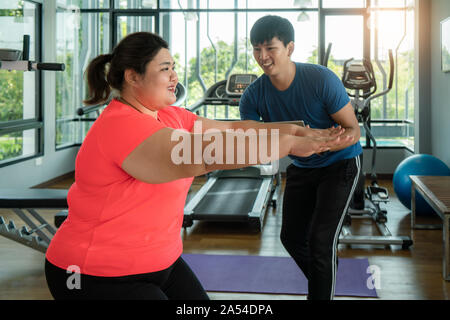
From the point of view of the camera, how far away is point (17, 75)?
5.66 meters

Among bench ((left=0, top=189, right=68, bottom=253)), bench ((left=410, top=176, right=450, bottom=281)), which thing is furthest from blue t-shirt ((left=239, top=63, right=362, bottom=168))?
bench ((left=0, top=189, right=68, bottom=253))

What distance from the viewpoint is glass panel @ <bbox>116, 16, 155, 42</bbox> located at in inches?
285

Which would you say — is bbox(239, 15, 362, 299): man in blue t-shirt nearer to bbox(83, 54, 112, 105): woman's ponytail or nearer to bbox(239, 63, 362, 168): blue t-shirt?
bbox(239, 63, 362, 168): blue t-shirt

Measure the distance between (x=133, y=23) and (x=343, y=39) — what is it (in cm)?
287

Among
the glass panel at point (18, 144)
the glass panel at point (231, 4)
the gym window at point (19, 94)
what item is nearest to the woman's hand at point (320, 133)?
the gym window at point (19, 94)

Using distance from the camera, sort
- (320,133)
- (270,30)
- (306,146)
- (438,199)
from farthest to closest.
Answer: (438,199)
(270,30)
(320,133)
(306,146)

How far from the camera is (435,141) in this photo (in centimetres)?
551

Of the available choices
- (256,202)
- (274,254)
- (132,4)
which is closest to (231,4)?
(132,4)

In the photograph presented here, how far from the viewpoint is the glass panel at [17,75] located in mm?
5332

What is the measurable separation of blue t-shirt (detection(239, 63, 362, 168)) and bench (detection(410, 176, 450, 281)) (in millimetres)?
1181

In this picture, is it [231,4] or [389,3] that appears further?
[231,4]

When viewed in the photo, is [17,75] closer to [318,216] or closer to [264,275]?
[264,275]

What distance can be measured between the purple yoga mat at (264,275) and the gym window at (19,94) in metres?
2.91

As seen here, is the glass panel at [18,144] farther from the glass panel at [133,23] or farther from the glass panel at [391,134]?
the glass panel at [391,134]
